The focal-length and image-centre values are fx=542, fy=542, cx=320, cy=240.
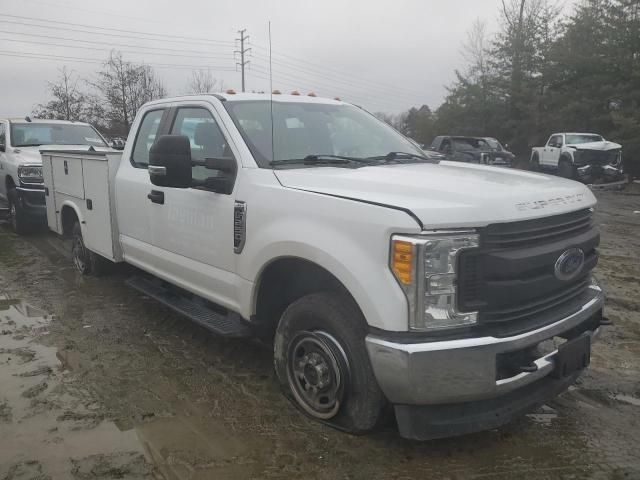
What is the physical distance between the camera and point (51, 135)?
9.43 m

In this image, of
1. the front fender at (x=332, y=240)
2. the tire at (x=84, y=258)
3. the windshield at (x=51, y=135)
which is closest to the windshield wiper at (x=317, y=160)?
the front fender at (x=332, y=240)

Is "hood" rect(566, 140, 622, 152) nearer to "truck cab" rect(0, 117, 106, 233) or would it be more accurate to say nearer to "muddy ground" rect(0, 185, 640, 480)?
"muddy ground" rect(0, 185, 640, 480)

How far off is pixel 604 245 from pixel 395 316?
7.25 m

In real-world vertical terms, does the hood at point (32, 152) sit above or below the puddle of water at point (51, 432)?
above

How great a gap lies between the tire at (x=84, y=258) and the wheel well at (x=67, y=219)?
86 millimetres

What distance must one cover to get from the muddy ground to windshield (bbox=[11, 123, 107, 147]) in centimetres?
524

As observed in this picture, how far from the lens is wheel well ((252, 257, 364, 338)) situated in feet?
10.2

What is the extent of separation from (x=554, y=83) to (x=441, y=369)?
98.7 feet

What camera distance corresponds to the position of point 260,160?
344cm

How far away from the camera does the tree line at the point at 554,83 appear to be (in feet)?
76.6

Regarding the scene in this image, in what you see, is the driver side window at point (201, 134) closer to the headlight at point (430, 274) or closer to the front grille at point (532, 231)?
the headlight at point (430, 274)

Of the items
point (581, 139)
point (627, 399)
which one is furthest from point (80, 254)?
point (581, 139)

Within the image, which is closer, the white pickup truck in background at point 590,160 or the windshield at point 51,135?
the windshield at point 51,135

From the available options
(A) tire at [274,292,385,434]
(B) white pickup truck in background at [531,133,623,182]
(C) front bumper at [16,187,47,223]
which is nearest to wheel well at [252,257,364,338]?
(A) tire at [274,292,385,434]
